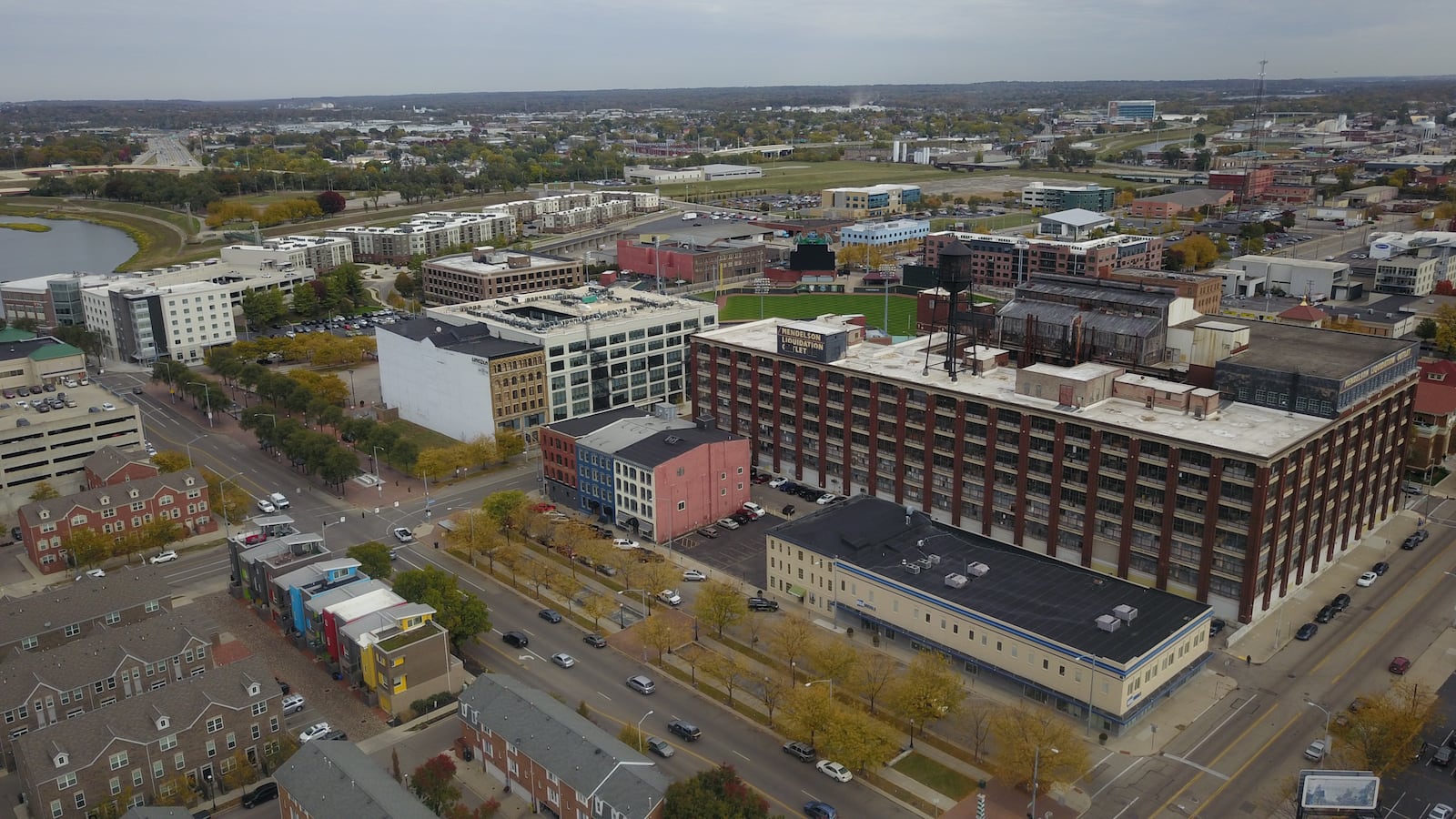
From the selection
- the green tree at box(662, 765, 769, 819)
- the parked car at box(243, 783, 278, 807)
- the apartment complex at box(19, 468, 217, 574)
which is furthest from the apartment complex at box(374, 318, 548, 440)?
the green tree at box(662, 765, 769, 819)

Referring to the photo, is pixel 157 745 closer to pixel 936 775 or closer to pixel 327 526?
pixel 327 526

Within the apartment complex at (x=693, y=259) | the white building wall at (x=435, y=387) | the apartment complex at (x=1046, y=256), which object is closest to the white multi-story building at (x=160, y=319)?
the white building wall at (x=435, y=387)

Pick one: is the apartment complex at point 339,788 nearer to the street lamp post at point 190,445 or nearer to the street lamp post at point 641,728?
the street lamp post at point 641,728

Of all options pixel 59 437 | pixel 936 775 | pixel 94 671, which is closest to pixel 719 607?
pixel 936 775

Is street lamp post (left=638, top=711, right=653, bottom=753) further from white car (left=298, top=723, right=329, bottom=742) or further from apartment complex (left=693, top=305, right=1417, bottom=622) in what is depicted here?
apartment complex (left=693, top=305, right=1417, bottom=622)

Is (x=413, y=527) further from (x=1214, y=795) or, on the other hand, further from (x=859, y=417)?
(x=1214, y=795)

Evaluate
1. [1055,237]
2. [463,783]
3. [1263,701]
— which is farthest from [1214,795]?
[1055,237]
